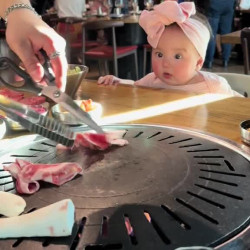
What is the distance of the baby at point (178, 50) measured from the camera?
163 cm

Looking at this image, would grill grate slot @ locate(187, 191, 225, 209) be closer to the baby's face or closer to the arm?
the arm

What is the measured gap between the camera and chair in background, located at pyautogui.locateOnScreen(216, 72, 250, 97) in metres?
1.66

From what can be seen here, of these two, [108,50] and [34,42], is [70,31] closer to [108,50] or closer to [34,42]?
[108,50]

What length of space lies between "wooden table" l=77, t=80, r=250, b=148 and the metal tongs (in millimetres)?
248

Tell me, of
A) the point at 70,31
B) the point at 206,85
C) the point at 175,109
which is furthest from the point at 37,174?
the point at 70,31

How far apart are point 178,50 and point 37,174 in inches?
44.7

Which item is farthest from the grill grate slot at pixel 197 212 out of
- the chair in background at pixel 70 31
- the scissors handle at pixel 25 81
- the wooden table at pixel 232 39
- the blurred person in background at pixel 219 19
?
the blurred person in background at pixel 219 19

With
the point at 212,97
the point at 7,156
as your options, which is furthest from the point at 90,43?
the point at 7,156

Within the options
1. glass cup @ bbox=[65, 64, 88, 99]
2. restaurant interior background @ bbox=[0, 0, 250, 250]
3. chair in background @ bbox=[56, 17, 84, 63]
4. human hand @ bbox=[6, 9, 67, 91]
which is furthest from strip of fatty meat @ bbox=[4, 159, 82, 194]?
chair in background @ bbox=[56, 17, 84, 63]

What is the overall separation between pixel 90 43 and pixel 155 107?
3.88m

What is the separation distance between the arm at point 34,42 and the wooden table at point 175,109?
0.28m

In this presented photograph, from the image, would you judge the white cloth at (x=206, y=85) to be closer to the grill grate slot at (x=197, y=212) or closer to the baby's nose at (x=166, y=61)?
the baby's nose at (x=166, y=61)

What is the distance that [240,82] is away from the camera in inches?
66.5

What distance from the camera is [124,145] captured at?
872 millimetres
